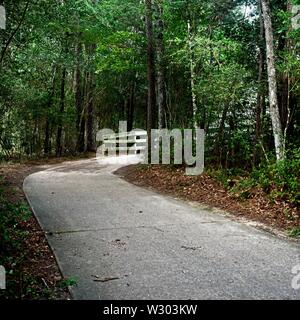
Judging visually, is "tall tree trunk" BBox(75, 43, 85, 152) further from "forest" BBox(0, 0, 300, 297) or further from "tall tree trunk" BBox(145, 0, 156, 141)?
"tall tree trunk" BBox(145, 0, 156, 141)

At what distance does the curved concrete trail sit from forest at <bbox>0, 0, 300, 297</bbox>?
0.87 meters

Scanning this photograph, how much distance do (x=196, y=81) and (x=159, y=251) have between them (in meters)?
8.77

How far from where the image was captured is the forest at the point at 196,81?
9.08 meters

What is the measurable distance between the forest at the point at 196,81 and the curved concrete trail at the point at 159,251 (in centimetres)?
87

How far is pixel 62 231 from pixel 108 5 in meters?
12.3

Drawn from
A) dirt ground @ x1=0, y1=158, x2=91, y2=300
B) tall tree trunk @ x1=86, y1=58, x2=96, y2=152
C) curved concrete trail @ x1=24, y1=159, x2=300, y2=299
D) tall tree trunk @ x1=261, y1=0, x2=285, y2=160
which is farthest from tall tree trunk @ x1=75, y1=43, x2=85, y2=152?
dirt ground @ x1=0, y1=158, x2=91, y2=300

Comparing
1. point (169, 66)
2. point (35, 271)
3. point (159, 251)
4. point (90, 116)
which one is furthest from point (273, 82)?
point (90, 116)

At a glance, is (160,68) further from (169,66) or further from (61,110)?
(61,110)

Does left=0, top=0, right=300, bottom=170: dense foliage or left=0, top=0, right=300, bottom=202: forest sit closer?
left=0, top=0, right=300, bottom=202: forest

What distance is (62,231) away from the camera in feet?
23.7

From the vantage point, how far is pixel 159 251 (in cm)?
606

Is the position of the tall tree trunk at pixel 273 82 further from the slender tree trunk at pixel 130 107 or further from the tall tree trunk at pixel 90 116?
the slender tree trunk at pixel 130 107

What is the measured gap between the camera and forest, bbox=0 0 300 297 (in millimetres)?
9078
